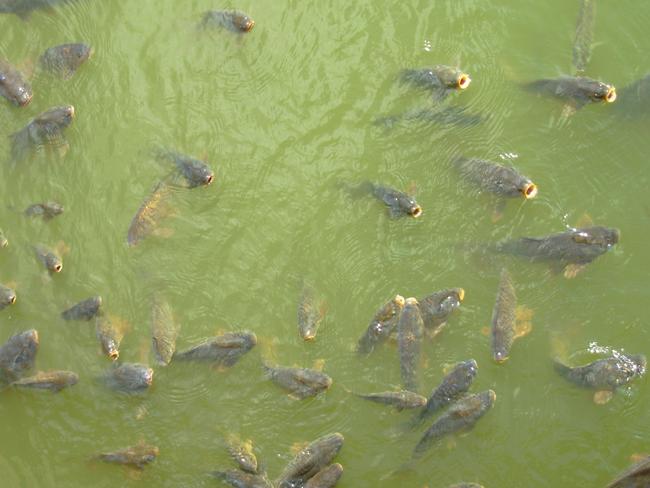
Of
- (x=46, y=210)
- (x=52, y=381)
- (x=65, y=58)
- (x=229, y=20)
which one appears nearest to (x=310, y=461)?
(x=52, y=381)

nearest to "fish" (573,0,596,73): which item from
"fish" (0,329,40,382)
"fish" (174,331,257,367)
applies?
"fish" (174,331,257,367)

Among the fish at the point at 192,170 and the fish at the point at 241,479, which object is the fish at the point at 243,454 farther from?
the fish at the point at 192,170

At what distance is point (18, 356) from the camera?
240 inches

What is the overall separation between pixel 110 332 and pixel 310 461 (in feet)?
6.07

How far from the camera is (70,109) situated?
661cm

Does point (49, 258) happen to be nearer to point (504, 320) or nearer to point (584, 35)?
point (504, 320)

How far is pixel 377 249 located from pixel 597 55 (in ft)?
8.25

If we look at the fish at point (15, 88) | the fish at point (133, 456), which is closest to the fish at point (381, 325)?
the fish at point (133, 456)

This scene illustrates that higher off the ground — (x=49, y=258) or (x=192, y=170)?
(x=192, y=170)

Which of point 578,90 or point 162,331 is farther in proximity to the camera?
point 578,90

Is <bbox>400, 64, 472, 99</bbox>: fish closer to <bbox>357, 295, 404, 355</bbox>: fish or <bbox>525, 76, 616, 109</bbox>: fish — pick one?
<bbox>525, 76, 616, 109</bbox>: fish

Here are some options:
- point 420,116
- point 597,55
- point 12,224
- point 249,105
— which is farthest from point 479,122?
point 12,224

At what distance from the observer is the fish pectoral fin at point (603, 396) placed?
5707mm

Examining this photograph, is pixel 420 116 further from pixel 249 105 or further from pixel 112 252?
pixel 112 252
